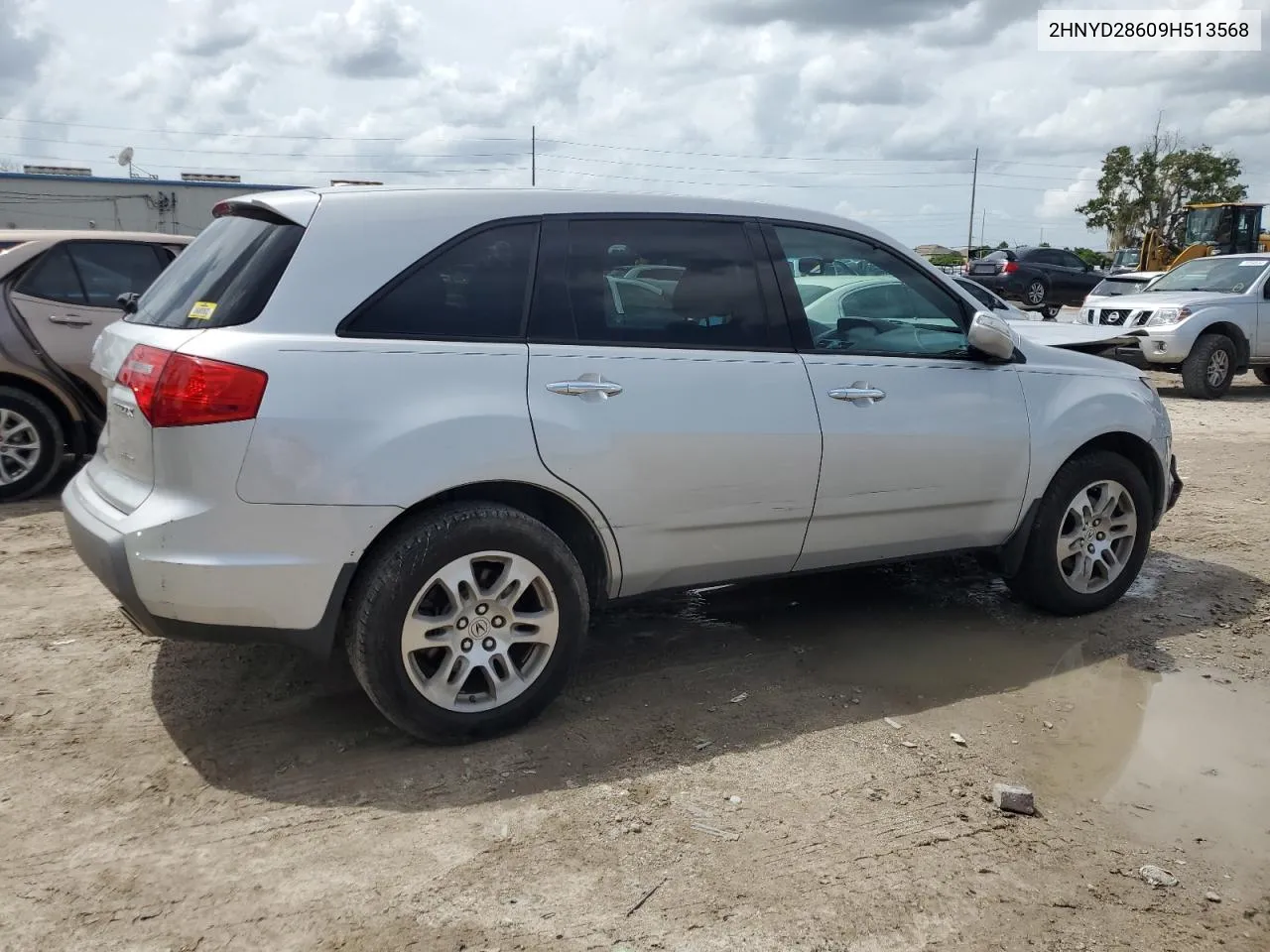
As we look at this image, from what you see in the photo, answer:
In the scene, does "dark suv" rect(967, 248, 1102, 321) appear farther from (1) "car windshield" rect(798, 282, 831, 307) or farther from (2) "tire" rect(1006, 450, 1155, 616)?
(1) "car windshield" rect(798, 282, 831, 307)

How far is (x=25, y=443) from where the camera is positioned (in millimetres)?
7023

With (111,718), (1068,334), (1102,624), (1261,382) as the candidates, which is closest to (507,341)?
(111,718)

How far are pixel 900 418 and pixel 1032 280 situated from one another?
25038 millimetres

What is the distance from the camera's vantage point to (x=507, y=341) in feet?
11.9

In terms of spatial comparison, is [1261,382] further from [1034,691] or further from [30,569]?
[30,569]

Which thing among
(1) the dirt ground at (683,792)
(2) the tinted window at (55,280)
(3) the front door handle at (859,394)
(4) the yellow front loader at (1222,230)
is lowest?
(1) the dirt ground at (683,792)

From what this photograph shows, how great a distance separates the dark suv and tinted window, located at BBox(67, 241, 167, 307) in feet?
74.2

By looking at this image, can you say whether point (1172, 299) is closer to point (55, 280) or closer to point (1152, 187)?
point (55, 280)

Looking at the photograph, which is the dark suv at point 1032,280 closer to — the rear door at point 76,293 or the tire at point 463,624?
the rear door at point 76,293

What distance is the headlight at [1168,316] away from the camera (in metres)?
13.7

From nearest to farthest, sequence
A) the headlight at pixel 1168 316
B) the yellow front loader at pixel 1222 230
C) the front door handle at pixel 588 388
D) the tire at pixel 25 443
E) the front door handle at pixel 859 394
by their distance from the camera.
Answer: the front door handle at pixel 588 388, the front door handle at pixel 859 394, the tire at pixel 25 443, the headlight at pixel 1168 316, the yellow front loader at pixel 1222 230

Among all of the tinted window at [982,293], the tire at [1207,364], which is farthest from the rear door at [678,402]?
the tire at [1207,364]

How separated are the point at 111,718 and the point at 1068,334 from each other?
16.8 feet

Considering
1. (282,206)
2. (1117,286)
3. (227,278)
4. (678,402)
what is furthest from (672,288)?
(1117,286)
